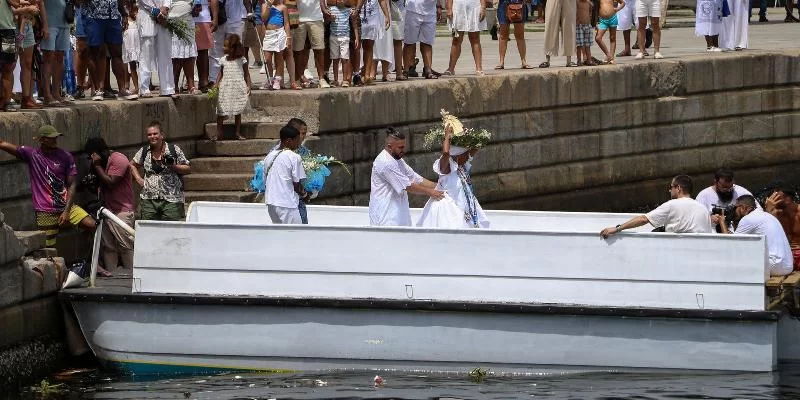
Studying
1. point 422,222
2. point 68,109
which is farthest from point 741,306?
point 68,109

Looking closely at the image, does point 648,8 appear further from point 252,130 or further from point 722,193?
point 722,193

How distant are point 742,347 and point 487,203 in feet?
25.9

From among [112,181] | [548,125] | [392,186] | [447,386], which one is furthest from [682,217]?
[548,125]

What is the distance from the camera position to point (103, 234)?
13.8 meters

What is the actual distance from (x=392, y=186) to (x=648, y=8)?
34.4 ft

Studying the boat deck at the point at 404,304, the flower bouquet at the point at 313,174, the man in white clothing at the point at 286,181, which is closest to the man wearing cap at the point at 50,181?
the boat deck at the point at 404,304

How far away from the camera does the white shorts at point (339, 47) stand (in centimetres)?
1822

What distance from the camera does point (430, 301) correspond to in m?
12.4

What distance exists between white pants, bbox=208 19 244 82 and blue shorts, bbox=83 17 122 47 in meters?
1.92

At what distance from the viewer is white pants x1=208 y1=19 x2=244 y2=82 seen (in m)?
18.1

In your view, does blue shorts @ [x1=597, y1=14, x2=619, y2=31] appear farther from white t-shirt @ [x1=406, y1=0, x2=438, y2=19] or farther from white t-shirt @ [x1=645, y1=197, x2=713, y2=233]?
white t-shirt @ [x1=645, y1=197, x2=713, y2=233]

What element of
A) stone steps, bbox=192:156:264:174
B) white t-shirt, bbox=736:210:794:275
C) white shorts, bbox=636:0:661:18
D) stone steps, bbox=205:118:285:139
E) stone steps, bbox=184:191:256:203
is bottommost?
white t-shirt, bbox=736:210:794:275

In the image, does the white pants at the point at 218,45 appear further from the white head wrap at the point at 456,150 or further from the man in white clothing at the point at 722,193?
the man in white clothing at the point at 722,193

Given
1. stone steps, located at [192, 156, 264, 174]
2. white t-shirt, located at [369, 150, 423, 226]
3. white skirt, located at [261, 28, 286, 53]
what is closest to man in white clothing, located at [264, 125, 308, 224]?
white t-shirt, located at [369, 150, 423, 226]
